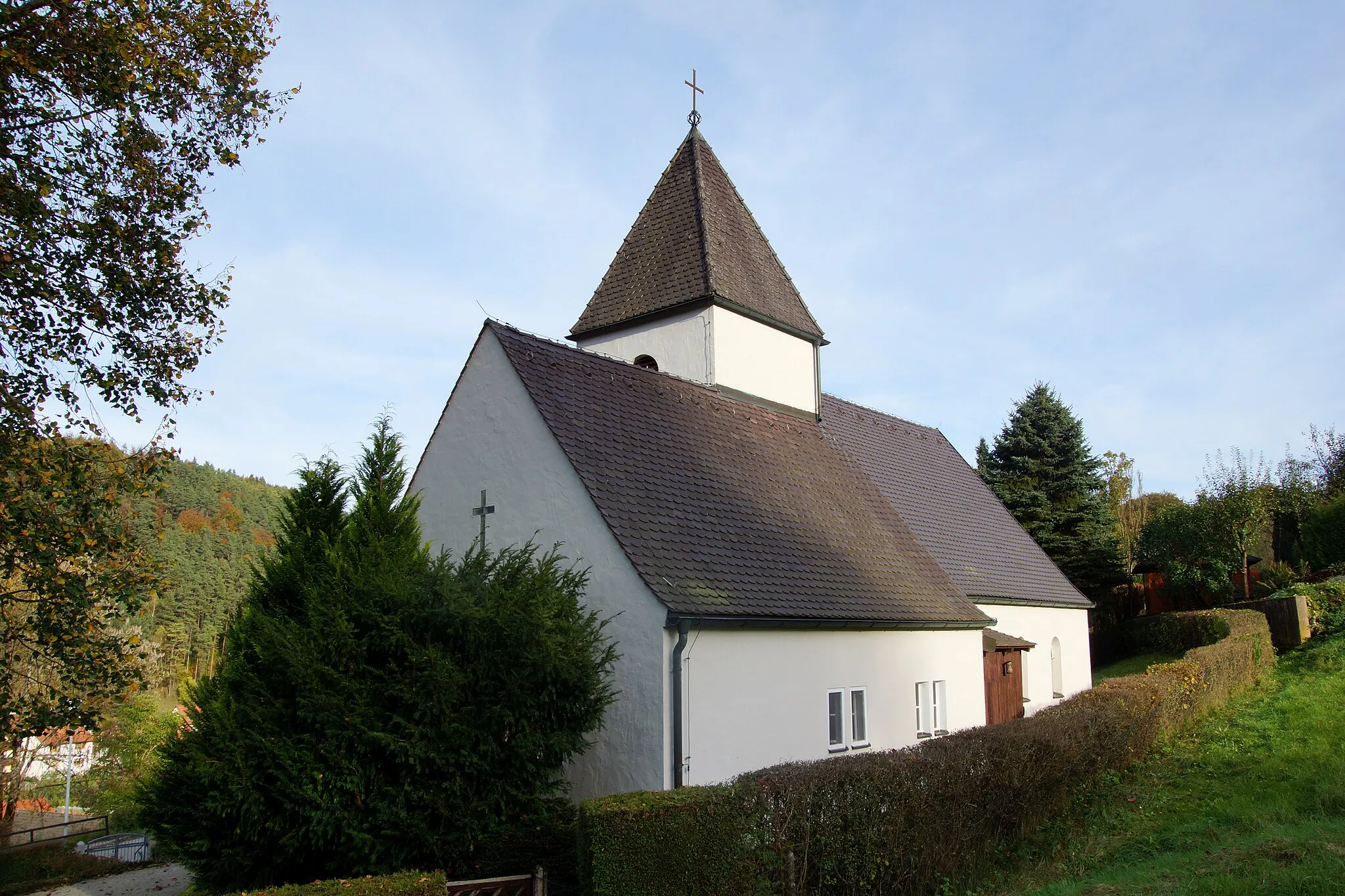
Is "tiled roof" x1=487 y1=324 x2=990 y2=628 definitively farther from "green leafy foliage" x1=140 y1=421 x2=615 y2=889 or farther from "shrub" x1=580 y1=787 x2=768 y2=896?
"shrub" x1=580 y1=787 x2=768 y2=896

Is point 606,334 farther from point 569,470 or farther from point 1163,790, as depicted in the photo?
point 1163,790

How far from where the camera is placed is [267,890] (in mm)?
7578

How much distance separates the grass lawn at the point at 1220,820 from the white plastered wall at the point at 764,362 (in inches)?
369

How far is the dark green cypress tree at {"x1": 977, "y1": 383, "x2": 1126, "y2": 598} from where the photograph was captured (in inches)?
1351

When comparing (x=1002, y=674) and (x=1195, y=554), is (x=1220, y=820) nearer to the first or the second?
(x=1002, y=674)

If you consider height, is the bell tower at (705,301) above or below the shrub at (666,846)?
above

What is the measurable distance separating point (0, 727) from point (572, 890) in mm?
6218

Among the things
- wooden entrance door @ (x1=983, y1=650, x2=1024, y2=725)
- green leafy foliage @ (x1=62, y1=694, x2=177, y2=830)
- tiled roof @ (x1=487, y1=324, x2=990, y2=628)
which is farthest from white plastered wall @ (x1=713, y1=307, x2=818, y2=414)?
green leafy foliage @ (x1=62, y1=694, x2=177, y2=830)

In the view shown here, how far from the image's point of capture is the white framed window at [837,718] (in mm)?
13766

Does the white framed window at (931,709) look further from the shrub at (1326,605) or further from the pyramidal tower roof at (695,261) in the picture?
the shrub at (1326,605)

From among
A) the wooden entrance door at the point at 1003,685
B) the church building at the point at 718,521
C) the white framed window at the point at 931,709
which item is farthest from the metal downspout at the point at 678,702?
the wooden entrance door at the point at 1003,685

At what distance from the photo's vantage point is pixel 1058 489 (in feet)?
118

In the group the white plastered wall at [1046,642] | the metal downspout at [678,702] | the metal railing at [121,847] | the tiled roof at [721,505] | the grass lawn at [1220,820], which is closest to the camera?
the grass lawn at [1220,820]

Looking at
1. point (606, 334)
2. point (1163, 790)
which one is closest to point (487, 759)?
point (1163, 790)
